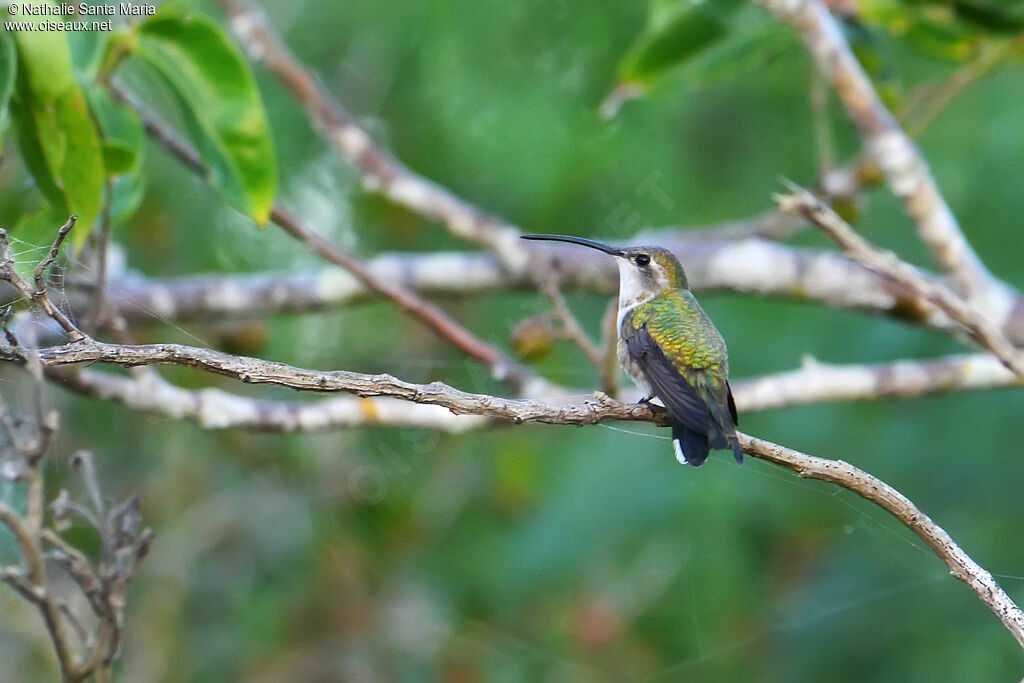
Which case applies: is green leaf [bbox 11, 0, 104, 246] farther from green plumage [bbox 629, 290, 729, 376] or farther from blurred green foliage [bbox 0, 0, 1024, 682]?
blurred green foliage [bbox 0, 0, 1024, 682]

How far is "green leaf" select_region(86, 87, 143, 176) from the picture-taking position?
251 cm

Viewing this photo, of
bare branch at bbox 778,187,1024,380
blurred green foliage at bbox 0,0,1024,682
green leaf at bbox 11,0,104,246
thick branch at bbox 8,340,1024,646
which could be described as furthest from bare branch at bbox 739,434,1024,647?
blurred green foliage at bbox 0,0,1024,682

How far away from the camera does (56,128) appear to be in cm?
237

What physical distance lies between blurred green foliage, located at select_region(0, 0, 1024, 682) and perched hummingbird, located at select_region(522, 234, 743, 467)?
158 centimetres

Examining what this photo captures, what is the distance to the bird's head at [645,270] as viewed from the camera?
3.52m

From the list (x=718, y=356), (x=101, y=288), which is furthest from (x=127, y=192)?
(x=718, y=356)

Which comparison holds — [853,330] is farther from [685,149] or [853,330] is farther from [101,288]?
[101,288]

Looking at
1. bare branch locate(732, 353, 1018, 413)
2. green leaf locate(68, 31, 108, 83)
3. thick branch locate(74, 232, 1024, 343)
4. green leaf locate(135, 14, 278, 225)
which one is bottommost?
bare branch locate(732, 353, 1018, 413)

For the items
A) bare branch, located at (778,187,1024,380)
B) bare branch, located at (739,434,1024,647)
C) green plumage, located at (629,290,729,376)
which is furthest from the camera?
green plumage, located at (629,290,729,376)

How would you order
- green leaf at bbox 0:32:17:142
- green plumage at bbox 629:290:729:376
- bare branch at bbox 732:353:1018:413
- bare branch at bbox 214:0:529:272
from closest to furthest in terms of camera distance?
1. green leaf at bbox 0:32:17:142
2. green plumage at bbox 629:290:729:376
3. bare branch at bbox 732:353:1018:413
4. bare branch at bbox 214:0:529:272

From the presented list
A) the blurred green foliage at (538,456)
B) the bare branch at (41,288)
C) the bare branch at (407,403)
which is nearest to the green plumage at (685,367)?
the bare branch at (407,403)

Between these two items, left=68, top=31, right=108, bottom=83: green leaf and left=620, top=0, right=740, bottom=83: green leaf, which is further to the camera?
left=620, top=0, right=740, bottom=83: green leaf

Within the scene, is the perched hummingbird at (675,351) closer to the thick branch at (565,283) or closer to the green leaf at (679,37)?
the thick branch at (565,283)

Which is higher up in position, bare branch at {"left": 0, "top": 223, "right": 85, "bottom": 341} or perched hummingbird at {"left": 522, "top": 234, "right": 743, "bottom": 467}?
bare branch at {"left": 0, "top": 223, "right": 85, "bottom": 341}
